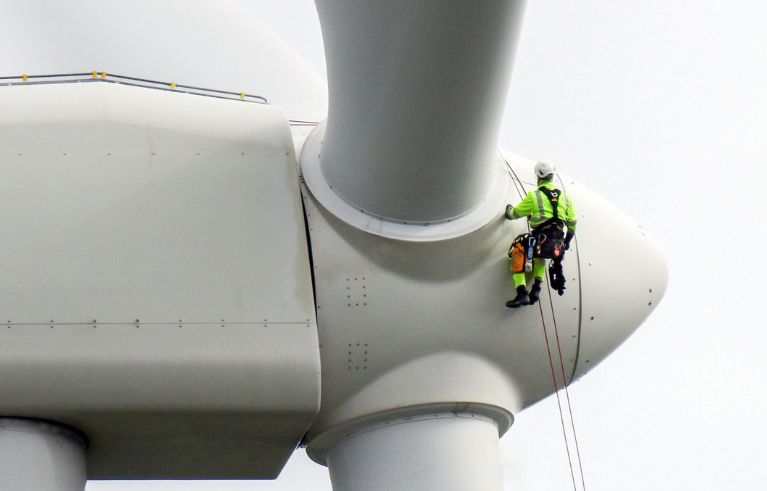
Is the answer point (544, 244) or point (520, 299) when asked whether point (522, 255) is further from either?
point (520, 299)

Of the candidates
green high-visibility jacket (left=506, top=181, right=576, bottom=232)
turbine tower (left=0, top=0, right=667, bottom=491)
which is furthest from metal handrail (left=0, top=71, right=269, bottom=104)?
green high-visibility jacket (left=506, top=181, right=576, bottom=232)

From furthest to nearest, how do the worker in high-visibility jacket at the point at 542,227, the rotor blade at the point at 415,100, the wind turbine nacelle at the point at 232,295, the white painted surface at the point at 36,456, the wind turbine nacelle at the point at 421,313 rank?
1. the worker in high-visibility jacket at the point at 542,227
2. the wind turbine nacelle at the point at 421,313
3. the wind turbine nacelle at the point at 232,295
4. the white painted surface at the point at 36,456
5. the rotor blade at the point at 415,100

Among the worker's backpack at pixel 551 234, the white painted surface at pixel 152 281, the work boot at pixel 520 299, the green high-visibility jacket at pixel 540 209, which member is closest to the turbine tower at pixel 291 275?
the white painted surface at pixel 152 281

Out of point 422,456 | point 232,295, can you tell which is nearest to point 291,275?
point 232,295

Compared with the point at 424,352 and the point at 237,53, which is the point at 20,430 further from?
the point at 237,53

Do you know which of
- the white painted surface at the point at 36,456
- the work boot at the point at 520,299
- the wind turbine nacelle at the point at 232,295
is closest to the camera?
the white painted surface at the point at 36,456

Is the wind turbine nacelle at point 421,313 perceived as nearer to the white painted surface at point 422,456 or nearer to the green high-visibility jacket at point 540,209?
the white painted surface at point 422,456
